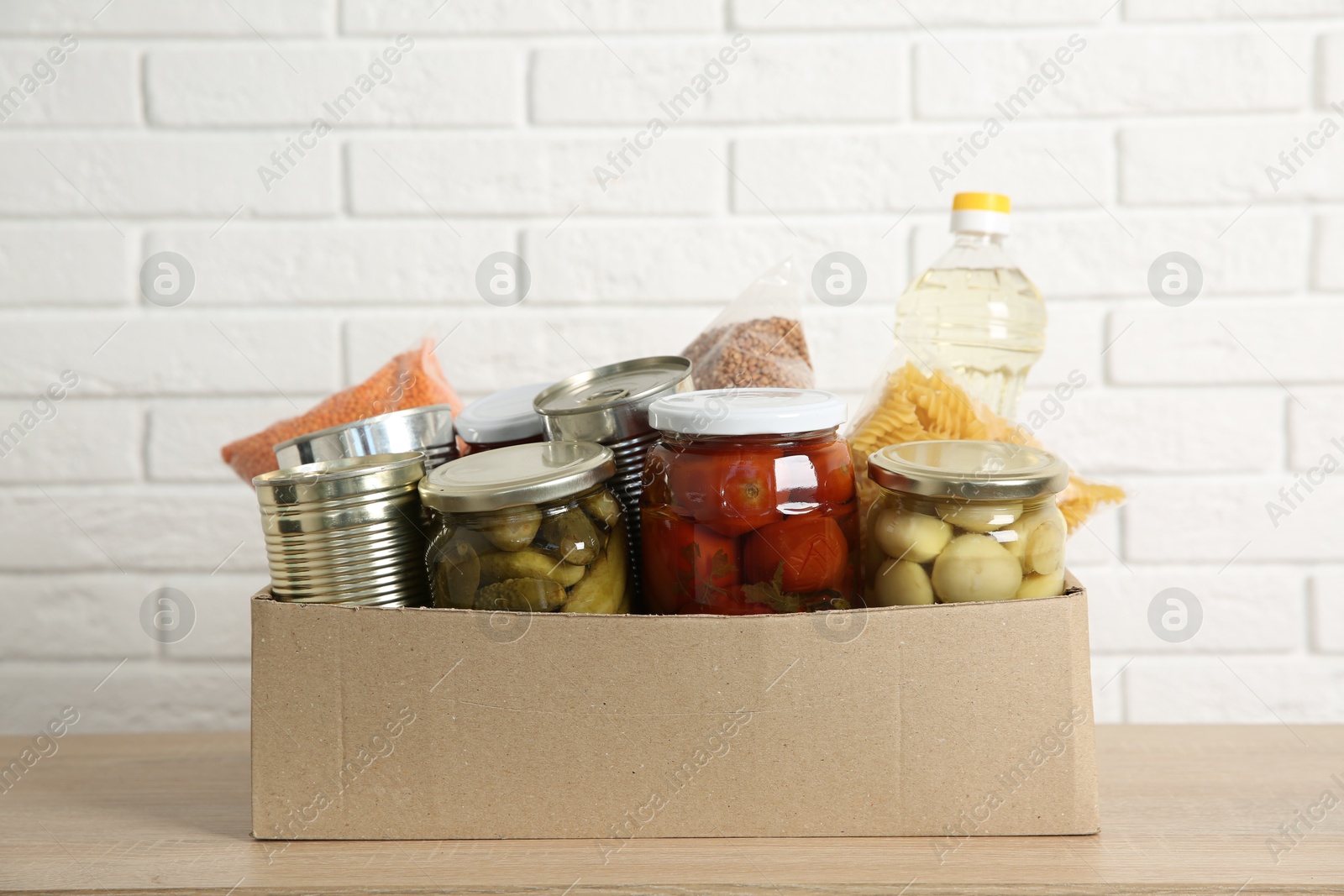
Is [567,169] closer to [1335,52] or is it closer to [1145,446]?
[1145,446]

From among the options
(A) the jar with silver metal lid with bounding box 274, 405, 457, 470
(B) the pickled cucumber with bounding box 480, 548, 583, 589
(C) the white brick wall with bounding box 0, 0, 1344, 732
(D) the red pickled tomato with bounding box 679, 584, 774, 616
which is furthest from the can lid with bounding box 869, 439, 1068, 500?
(C) the white brick wall with bounding box 0, 0, 1344, 732

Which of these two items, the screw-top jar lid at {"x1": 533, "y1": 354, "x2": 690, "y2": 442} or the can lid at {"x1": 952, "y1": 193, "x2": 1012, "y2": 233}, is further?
the can lid at {"x1": 952, "y1": 193, "x2": 1012, "y2": 233}

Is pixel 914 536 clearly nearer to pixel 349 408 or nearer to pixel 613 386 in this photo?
pixel 613 386

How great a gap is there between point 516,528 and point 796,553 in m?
0.18

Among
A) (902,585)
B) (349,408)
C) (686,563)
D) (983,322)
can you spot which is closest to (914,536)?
(902,585)

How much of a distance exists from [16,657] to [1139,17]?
145 cm

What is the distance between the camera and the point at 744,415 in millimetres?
634

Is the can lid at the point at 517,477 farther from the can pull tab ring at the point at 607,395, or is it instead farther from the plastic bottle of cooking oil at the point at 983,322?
the plastic bottle of cooking oil at the point at 983,322

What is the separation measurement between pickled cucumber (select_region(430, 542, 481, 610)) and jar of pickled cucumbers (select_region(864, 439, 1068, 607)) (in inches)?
10.4

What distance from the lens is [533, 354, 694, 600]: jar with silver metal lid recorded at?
72 centimetres

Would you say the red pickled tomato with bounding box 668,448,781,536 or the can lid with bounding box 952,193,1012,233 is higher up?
the can lid with bounding box 952,193,1012,233

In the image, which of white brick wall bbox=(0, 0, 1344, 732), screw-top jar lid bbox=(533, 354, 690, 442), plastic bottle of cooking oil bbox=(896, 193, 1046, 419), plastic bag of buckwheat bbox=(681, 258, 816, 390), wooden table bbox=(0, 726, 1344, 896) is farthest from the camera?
white brick wall bbox=(0, 0, 1344, 732)

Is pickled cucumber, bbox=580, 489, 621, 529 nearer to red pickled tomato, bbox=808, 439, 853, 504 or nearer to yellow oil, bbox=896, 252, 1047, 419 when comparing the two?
red pickled tomato, bbox=808, 439, 853, 504

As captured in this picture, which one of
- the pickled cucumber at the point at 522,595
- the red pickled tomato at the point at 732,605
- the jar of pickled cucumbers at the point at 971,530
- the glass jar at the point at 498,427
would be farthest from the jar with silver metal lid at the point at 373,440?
the jar of pickled cucumbers at the point at 971,530
